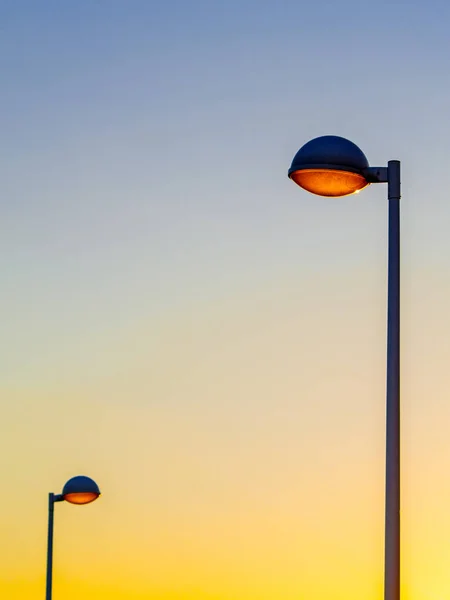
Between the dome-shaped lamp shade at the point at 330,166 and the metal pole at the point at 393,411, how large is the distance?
1.27ft

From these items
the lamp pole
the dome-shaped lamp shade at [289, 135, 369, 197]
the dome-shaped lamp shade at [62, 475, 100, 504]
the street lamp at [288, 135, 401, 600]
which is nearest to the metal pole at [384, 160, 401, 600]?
the street lamp at [288, 135, 401, 600]

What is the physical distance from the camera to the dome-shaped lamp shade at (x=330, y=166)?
45.0ft

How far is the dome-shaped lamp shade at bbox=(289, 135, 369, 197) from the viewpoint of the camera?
539 inches

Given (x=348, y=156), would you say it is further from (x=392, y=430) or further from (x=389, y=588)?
(x=389, y=588)

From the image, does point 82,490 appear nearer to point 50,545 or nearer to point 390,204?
point 50,545

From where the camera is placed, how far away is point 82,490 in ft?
89.0

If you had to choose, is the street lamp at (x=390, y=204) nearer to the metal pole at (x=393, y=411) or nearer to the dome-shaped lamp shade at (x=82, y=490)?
the metal pole at (x=393, y=411)

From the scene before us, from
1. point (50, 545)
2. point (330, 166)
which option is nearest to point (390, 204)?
point (330, 166)

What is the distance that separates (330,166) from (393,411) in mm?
2627

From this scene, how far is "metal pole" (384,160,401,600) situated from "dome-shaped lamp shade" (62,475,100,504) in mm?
14838

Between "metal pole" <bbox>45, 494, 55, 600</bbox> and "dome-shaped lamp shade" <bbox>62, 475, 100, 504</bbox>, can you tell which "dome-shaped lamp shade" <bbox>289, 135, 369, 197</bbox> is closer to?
"dome-shaped lamp shade" <bbox>62, 475, 100, 504</bbox>

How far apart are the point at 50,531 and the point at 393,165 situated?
1775 cm

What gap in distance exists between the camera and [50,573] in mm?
29422

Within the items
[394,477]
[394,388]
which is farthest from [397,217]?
[394,477]
